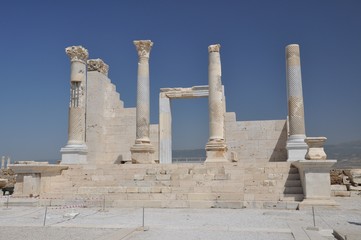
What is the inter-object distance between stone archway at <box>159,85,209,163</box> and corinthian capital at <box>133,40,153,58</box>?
4690 millimetres

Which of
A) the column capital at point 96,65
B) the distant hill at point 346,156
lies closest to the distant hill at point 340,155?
the distant hill at point 346,156

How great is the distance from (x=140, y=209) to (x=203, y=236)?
5.95 metres

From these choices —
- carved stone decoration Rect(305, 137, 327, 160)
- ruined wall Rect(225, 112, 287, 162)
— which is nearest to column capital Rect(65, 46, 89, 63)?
ruined wall Rect(225, 112, 287, 162)

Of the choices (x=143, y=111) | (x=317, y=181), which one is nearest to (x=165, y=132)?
(x=143, y=111)

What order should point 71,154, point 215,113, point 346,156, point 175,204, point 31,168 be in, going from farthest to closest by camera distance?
point 346,156
point 71,154
point 215,113
point 31,168
point 175,204

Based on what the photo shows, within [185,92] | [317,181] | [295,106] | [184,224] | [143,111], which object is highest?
[185,92]

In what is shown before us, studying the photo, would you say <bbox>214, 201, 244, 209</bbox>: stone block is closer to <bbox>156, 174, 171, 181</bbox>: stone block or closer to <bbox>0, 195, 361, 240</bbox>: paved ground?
<bbox>0, 195, 361, 240</bbox>: paved ground

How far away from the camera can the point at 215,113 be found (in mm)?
20016

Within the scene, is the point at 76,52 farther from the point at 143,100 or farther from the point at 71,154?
the point at 71,154

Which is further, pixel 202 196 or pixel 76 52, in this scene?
pixel 76 52

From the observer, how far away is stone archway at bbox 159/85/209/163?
84.2 feet

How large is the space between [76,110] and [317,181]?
13.3 metres

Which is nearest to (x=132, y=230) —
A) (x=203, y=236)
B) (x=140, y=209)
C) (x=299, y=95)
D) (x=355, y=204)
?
(x=203, y=236)

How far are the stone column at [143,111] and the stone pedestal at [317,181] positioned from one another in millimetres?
9576
